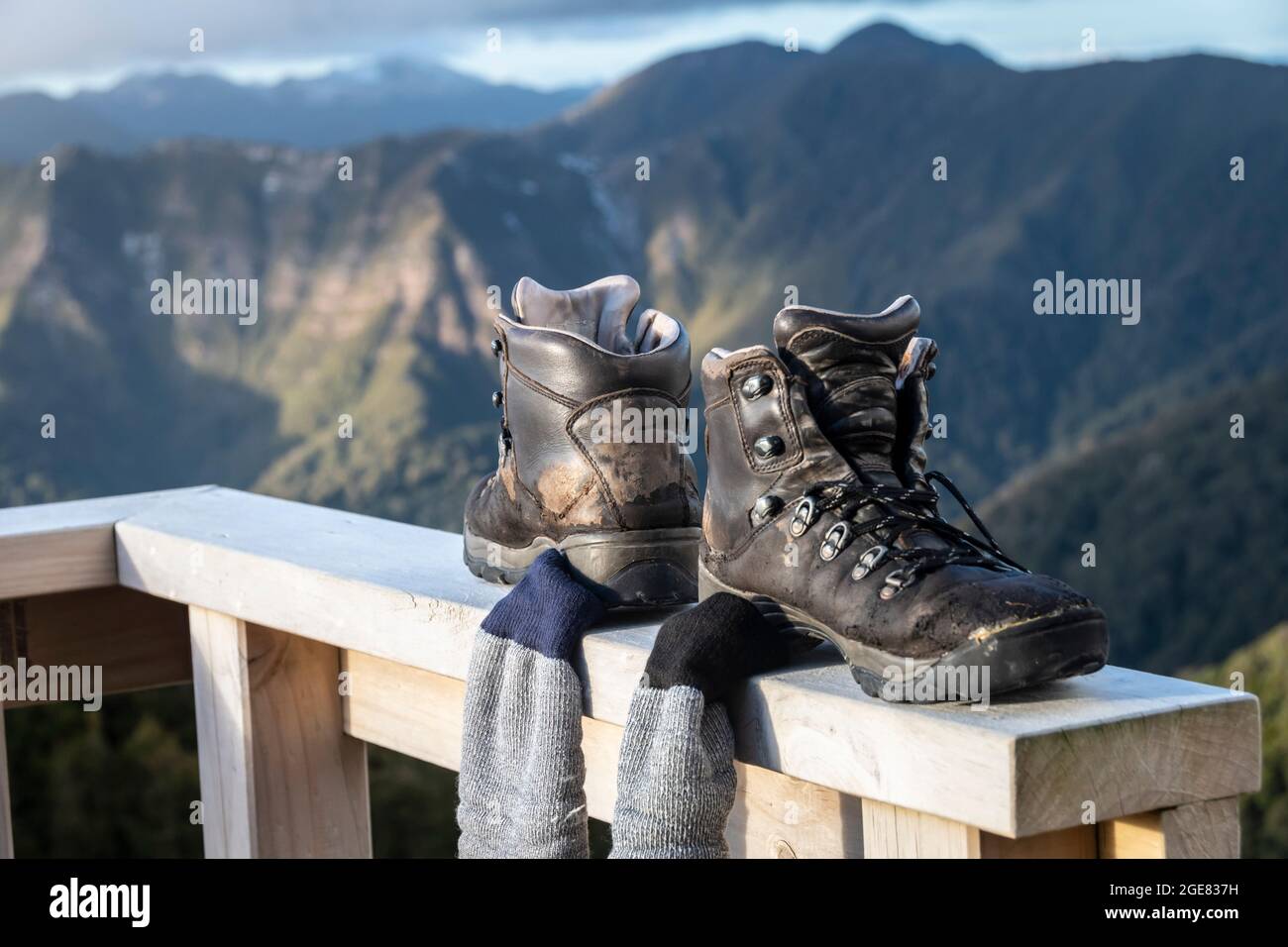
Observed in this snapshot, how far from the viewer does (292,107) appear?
9300 cm

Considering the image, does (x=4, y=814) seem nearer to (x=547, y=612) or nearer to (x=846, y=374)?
(x=547, y=612)

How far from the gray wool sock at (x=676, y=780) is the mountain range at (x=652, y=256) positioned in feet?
144

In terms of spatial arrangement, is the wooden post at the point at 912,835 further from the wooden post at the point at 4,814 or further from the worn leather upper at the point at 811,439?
the wooden post at the point at 4,814

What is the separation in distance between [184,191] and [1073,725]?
239ft

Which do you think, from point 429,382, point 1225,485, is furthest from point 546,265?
point 1225,485

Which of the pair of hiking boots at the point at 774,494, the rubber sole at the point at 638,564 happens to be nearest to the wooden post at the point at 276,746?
the pair of hiking boots at the point at 774,494

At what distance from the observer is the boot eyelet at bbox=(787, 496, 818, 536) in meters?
1.15

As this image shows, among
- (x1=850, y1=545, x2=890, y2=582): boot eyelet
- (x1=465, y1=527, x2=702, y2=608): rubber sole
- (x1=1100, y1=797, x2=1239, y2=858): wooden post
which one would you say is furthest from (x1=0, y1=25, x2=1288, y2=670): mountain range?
(x1=1100, y1=797, x2=1239, y2=858): wooden post

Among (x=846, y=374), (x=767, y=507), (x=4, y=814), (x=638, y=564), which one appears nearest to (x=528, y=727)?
(x=638, y=564)

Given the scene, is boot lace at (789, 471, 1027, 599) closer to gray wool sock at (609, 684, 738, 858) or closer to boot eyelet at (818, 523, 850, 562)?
boot eyelet at (818, 523, 850, 562)

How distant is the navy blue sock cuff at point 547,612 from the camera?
4.14 ft

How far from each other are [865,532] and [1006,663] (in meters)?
0.15

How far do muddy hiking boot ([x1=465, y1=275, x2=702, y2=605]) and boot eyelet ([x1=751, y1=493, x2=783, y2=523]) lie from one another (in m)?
0.18
